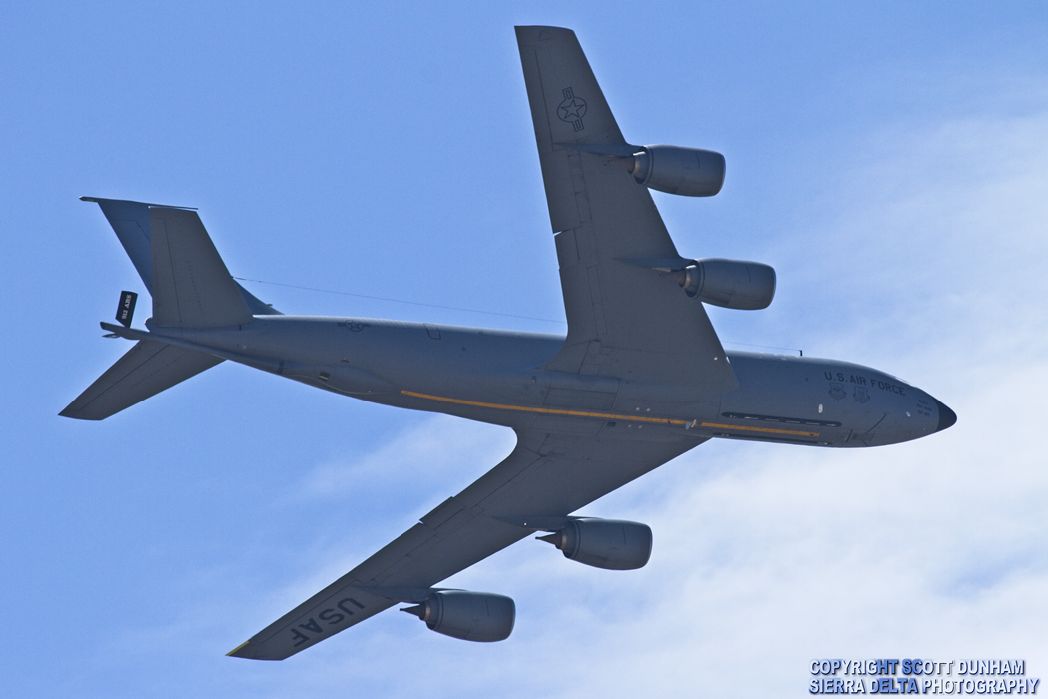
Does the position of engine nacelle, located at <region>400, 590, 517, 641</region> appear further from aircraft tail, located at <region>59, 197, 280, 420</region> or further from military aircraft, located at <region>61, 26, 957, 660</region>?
aircraft tail, located at <region>59, 197, 280, 420</region>

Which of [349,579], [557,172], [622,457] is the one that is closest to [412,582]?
[349,579]

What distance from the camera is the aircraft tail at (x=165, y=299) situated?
38.6 meters

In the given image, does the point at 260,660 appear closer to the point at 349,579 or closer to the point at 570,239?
the point at 349,579

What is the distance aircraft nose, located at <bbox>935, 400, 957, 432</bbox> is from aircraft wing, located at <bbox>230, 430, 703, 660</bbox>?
694 cm

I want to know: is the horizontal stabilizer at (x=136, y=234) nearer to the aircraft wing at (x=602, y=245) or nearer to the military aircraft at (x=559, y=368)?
the military aircraft at (x=559, y=368)

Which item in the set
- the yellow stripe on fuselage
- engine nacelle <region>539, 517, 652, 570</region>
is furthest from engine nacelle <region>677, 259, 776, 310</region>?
engine nacelle <region>539, 517, 652, 570</region>

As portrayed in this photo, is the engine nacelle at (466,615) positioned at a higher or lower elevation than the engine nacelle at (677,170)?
lower

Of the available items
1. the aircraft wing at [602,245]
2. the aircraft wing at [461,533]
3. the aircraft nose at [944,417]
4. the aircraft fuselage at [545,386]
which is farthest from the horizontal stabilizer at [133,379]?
the aircraft nose at [944,417]

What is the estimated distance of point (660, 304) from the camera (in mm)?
41438

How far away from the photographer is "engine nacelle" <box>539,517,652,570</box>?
46688 millimetres

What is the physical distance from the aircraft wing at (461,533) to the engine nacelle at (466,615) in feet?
1.63

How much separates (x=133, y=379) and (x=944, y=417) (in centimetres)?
2042

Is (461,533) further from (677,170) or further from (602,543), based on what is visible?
(677,170)

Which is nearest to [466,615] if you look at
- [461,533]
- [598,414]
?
[461,533]
